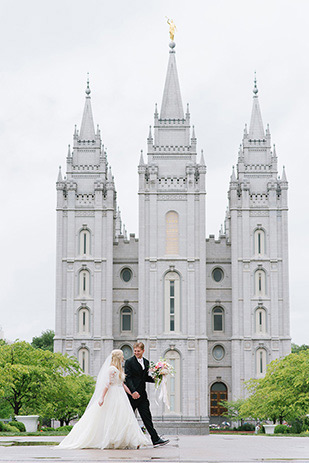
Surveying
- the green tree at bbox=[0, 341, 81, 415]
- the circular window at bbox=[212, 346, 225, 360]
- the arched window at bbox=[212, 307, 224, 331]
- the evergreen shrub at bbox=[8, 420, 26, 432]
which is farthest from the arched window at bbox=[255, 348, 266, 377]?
the evergreen shrub at bbox=[8, 420, 26, 432]

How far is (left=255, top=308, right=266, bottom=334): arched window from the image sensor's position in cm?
6650

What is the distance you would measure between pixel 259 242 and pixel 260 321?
21.4 ft

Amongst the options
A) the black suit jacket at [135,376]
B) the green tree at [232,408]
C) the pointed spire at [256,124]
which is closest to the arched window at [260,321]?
the green tree at [232,408]

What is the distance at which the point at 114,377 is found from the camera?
1609 centimetres

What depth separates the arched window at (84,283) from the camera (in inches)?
2643

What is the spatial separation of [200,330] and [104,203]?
13331 millimetres

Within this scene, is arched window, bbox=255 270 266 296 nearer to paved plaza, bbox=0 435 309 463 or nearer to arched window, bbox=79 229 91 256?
arched window, bbox=79 229 91 256

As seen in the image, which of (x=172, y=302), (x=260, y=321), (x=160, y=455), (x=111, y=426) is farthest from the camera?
(x=260, y=321)

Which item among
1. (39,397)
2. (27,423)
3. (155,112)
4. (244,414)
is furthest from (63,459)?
(155,112)

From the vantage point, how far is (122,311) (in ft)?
226

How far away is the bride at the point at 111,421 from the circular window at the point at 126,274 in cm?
5271

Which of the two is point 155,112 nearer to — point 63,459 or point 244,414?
point 244,414

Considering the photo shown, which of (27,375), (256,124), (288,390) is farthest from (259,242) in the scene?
(27,375)

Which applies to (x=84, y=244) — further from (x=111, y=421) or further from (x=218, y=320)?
(x=111, y=421)
